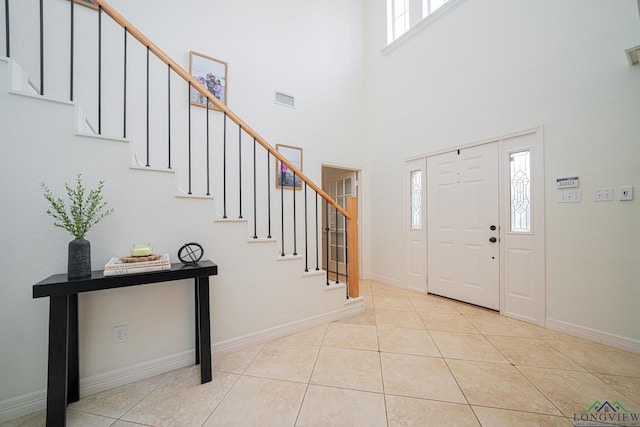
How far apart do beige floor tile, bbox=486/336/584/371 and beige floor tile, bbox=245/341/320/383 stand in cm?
159

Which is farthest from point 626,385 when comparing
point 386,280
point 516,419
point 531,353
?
point 386,280

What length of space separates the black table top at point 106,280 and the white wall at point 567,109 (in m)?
3.24

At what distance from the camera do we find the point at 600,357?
1.96 m

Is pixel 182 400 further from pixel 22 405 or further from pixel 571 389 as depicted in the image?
pixel 571 389

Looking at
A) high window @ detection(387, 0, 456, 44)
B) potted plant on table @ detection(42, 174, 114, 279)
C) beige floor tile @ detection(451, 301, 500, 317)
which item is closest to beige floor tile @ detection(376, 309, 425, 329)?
beige floor tile @ detection(451, 301, 500, 317)

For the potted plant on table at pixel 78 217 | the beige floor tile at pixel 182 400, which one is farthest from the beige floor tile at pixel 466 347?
the potted plant on table at pixel 78 217

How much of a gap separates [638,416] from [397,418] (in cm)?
137

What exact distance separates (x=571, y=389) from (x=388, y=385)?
1.18 meters

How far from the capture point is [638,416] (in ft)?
4.54

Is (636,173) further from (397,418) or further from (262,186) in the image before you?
(262,186)

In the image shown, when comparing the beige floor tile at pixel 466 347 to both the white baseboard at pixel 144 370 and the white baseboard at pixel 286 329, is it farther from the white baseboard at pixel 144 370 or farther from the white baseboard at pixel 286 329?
the white baseboard at pixel 144 370

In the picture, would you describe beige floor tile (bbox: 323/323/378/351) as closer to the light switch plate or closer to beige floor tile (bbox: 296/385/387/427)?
beige floor tile (bbox: 296/385/387/427)

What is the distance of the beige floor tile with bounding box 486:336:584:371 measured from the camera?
1.88m

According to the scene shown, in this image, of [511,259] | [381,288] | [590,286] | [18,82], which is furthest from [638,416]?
[18,82]
